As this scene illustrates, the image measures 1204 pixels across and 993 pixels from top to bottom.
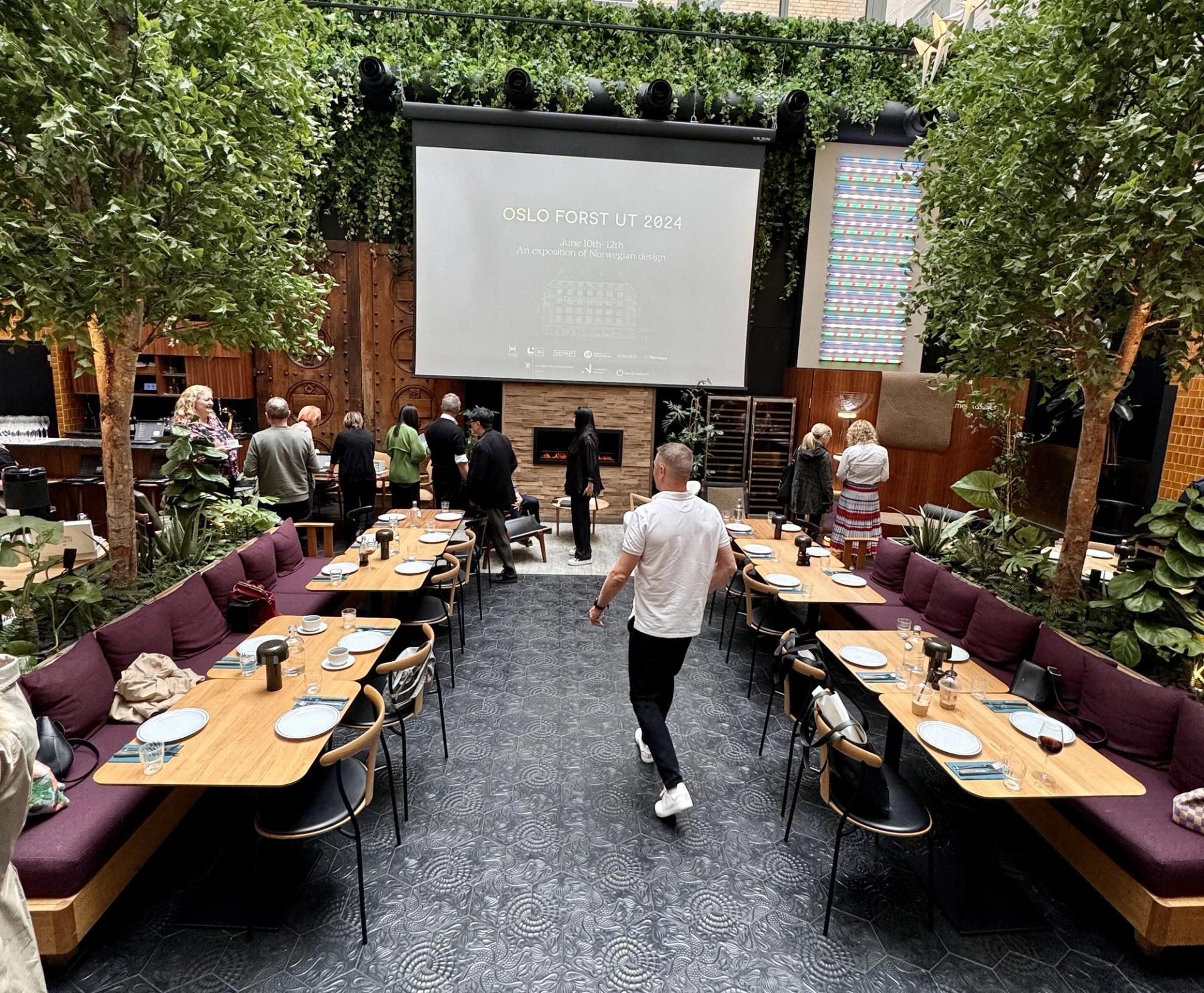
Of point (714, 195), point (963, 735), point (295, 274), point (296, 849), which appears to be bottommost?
point (296, 849)

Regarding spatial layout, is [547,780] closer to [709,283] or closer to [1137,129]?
[1137,129]

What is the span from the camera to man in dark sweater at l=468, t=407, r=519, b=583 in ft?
21.0

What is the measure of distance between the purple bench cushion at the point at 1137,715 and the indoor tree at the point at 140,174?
4897 millimetres

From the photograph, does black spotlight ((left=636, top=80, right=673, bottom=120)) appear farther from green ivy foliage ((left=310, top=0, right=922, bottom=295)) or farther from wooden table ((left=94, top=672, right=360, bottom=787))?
wooden table ((left=94, top=672, right=360, bottom=787))

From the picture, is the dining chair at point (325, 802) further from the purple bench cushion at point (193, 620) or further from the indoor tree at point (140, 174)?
the indoor tree at point (140, 174)

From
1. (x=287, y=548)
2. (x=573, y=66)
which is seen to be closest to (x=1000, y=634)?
(x=287, y=548)

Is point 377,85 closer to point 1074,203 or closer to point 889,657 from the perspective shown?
point 1074,203

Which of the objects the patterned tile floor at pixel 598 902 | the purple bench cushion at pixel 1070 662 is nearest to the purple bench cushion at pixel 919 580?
the purple bench cushion at pixel 1070 662

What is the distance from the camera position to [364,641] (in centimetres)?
360

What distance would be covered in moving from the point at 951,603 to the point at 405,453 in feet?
16.7

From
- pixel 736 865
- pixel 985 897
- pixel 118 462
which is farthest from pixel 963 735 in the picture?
pixel 118 462

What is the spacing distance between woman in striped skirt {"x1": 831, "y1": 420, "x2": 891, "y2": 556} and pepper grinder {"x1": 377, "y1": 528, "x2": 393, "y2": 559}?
395cm

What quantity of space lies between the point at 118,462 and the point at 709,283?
23.4ft

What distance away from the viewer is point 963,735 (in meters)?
2.91
